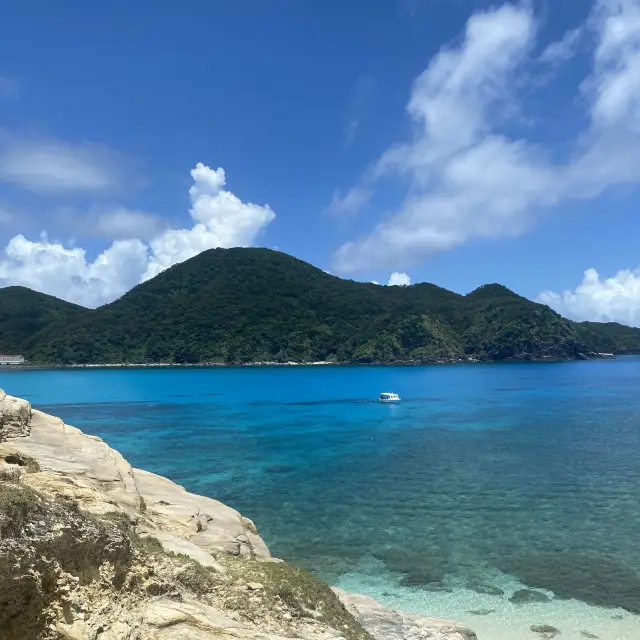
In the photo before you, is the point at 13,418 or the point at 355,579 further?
the point at 355,579

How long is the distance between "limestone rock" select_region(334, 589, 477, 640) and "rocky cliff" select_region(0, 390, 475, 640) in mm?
34

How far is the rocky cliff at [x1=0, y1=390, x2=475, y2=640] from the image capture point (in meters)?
7.81

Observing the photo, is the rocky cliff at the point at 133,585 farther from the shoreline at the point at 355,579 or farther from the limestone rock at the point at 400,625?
the shoreline at the point at 355,579

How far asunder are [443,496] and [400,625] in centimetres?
2203

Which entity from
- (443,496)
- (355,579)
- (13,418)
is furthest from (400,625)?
(443,496)

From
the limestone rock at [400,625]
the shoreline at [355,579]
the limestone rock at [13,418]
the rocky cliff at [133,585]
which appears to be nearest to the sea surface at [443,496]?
the shoreline at [355,579]

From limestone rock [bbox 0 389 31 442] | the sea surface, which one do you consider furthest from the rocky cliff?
the sea surface

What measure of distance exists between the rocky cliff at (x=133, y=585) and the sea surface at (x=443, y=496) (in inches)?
294

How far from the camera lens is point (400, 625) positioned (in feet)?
48.9

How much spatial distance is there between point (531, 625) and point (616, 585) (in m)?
5.72

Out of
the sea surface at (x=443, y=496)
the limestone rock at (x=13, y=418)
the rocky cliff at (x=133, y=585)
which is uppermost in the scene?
the limestone rock at (x=13, y=418)

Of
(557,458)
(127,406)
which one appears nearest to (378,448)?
(557,458)

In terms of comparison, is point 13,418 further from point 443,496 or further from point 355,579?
point 443,496

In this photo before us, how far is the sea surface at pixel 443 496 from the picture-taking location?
21.3 m
